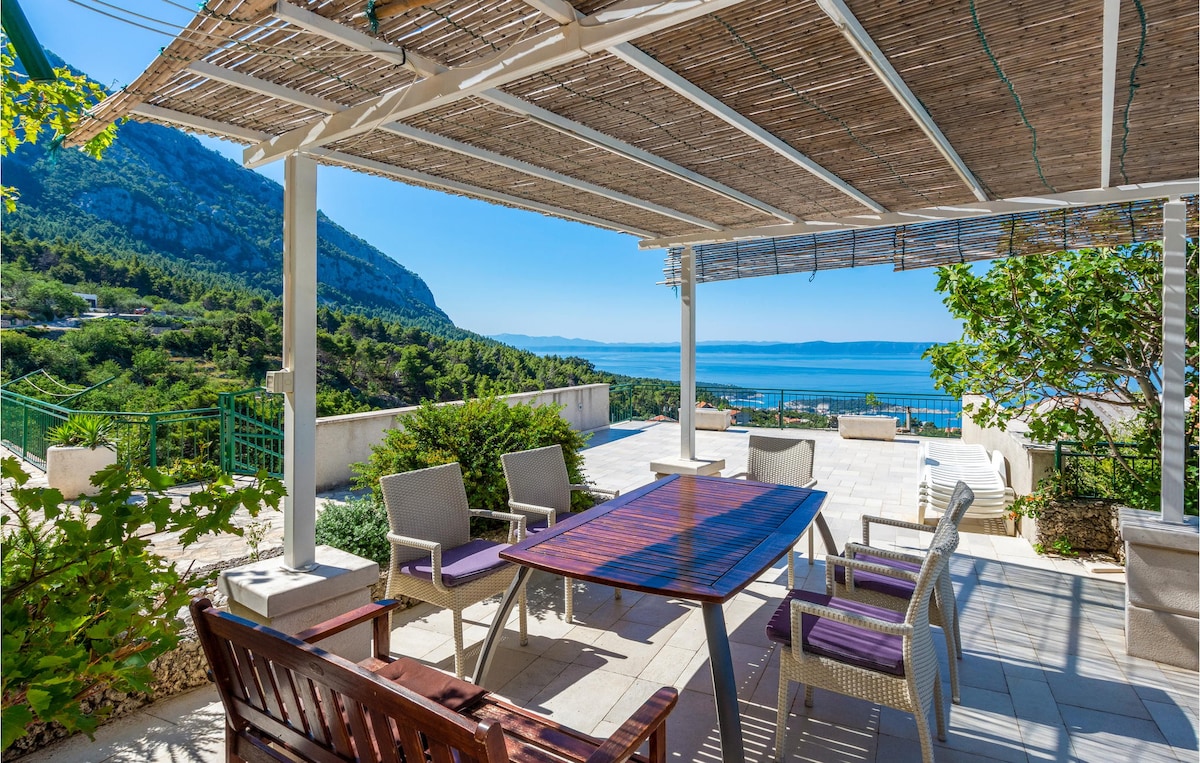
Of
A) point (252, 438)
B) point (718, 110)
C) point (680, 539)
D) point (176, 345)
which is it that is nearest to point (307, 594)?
point (680, 539)

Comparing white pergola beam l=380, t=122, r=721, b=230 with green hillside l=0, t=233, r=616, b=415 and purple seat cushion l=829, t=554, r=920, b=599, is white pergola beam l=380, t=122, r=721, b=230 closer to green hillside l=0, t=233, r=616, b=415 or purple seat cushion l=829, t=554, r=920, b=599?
purple seat cushion l=829, t=554, r=920, b=599

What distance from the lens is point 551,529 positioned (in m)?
3.01

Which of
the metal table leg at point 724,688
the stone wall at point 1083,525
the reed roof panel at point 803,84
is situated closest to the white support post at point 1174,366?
the reed roof panel at point 803,84

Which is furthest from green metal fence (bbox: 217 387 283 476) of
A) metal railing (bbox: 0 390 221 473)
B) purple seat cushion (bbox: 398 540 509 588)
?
purple seat cushion (bbox: 398 540 509 588)

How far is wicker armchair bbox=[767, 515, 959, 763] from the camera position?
84.9 inches

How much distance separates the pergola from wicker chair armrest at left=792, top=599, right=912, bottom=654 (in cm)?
190

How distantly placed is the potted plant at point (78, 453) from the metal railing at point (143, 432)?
0.13 m

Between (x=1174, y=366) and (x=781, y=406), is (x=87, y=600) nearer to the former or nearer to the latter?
(x=1174, y=366)

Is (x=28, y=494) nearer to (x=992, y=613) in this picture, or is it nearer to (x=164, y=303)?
(x=992, y=613)

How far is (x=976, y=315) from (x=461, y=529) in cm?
425

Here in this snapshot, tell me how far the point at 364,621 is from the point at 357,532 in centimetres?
160

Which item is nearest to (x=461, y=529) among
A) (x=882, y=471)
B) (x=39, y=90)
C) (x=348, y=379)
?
(x=39, y=90)

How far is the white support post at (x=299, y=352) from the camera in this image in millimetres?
2812

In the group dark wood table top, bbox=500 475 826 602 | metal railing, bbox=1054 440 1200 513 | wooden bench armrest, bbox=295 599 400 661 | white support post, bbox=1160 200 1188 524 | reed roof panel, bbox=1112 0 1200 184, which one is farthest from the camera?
metal railing, bbox=1054 440 1200 513
